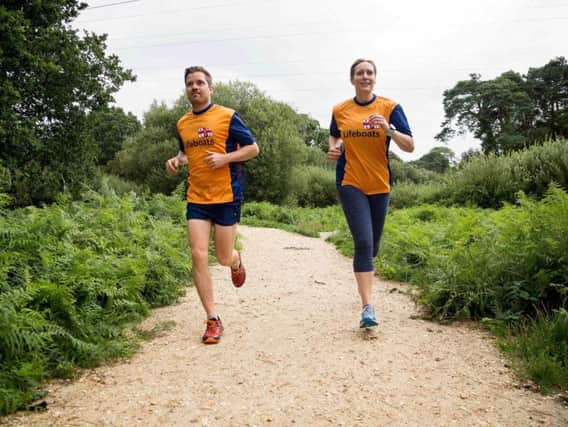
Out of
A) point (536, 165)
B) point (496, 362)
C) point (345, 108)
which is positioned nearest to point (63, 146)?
point (345, 108)

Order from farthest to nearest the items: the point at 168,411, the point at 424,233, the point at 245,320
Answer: the point at 424,233, the point at 245,320, the point at 168,411

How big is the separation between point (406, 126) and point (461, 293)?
1.79m

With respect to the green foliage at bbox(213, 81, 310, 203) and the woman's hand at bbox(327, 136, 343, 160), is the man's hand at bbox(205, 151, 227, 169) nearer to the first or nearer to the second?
the woman's hand at bbox(327, 136, 343, 160)

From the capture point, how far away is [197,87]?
15.0ft

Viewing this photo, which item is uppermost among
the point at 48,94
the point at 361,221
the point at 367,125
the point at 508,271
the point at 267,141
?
the point at 48,94

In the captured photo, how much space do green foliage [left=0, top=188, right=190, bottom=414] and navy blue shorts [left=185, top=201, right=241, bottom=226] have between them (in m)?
1.00

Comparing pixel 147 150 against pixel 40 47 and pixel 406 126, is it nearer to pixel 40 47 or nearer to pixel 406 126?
pixel 40 47

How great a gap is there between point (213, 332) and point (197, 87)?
2.28 meters

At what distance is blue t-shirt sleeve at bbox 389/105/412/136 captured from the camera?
15.2ft

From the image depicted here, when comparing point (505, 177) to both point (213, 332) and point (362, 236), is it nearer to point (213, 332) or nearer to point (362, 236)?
point (362, 236)

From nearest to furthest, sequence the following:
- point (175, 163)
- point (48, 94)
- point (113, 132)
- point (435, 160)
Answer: point (175, 163) < point (48, 94) < point (113, 132) < point (435, 160)

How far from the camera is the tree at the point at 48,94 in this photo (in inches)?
429

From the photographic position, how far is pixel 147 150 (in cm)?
3372

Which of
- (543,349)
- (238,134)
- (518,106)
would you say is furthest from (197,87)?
(518,106)
